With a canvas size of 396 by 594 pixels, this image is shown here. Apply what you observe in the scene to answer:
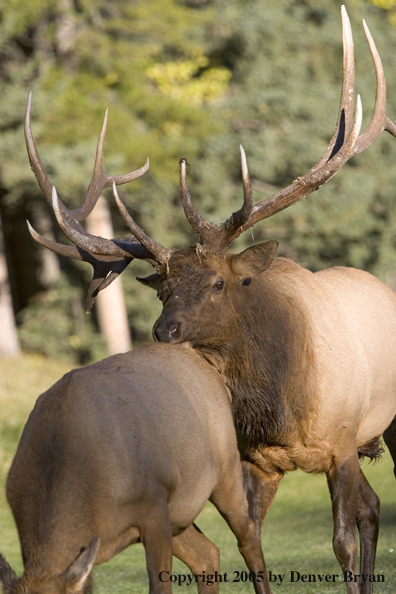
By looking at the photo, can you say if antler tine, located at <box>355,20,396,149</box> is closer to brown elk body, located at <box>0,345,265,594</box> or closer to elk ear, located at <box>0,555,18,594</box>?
brown elk body, located at <box>0,345,265,594</box>

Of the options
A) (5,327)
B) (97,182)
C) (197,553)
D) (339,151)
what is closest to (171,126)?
(5,327)

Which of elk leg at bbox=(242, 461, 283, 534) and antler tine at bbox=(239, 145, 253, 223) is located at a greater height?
antler tine at bbox=(239, 145, 253, 223)

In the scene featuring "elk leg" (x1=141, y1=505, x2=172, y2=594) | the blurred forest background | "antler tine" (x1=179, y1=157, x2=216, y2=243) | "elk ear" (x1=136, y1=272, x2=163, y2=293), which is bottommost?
the blurred forest background

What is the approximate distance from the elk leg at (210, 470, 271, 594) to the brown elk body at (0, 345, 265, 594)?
0.07 metres

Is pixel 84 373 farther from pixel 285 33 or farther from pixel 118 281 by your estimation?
pixel 285 33

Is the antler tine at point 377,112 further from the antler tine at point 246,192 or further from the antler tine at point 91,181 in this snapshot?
the antler tine at point 91,181

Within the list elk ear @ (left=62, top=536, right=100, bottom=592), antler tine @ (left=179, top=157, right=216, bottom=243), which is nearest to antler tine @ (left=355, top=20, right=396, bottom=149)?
antler tine @ (left=179, top=157, right=216, bottom=243)

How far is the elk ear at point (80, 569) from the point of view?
3670 mm

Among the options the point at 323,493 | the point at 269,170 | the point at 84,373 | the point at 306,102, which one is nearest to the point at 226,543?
the point at 323,493

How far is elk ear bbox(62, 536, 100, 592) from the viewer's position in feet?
12.0

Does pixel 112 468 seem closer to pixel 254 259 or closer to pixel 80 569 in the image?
pixel 80 569

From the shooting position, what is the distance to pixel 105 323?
20297mm

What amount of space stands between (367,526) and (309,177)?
A: 2.51 metres

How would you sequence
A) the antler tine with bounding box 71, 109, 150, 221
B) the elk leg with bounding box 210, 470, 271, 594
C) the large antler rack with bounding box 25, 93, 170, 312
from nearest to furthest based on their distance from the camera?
the elk leg with bounding box 210, 470, 271, 594 < the large antler rack with bounding box 25, 93, 170, 312 < the antler tine with bounding box 71, 109, 150, 221
